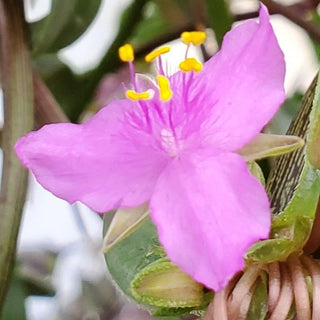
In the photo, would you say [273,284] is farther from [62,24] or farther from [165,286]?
[62,24]

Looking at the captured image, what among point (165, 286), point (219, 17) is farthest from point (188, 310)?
point (219, 17)

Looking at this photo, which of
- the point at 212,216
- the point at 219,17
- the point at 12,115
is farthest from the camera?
the point at 219,17

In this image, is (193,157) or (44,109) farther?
(44,109)

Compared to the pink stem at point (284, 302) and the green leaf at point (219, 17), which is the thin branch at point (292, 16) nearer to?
the green leaf at point (219, 17)

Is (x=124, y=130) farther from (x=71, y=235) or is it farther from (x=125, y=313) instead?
(x=71, y=235)

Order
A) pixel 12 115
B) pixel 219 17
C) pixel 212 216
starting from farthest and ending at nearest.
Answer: pixel 219 17 → pixel 12 115 → pixel 212 216

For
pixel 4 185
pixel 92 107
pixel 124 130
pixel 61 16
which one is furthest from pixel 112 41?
pixel 124 130

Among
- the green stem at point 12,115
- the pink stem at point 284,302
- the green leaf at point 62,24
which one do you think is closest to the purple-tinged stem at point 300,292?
the pink stem at point 284,302
